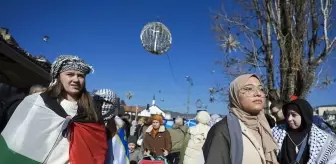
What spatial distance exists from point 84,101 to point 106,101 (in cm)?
40

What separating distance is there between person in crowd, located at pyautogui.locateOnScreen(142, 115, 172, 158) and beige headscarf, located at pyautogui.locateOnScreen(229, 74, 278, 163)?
564 centimetres

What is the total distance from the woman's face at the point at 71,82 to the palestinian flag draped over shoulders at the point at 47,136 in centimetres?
15

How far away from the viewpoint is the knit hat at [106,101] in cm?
295

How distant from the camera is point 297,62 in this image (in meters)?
9.65

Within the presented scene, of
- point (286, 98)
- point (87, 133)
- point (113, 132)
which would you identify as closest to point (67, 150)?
point (87, 133)

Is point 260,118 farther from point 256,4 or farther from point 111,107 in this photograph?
point 256,4

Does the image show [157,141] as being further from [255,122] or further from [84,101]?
[255,122]

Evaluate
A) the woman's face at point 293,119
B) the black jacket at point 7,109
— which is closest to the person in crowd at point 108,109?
the black jacket at point 7,109

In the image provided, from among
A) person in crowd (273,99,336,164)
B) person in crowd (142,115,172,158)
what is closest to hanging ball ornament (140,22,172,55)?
person in crowd (142,115,172,158)

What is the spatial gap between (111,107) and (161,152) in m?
5.22

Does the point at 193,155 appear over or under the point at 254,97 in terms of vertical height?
under

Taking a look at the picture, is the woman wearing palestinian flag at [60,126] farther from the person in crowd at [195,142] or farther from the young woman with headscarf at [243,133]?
the person in crowd at [195,142]

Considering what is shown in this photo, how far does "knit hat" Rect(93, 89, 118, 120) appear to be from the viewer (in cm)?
295

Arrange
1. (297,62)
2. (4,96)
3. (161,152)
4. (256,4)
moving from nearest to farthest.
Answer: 1. (4,96)
2. (161,152)
3. (297,62)
4. (256,4)
